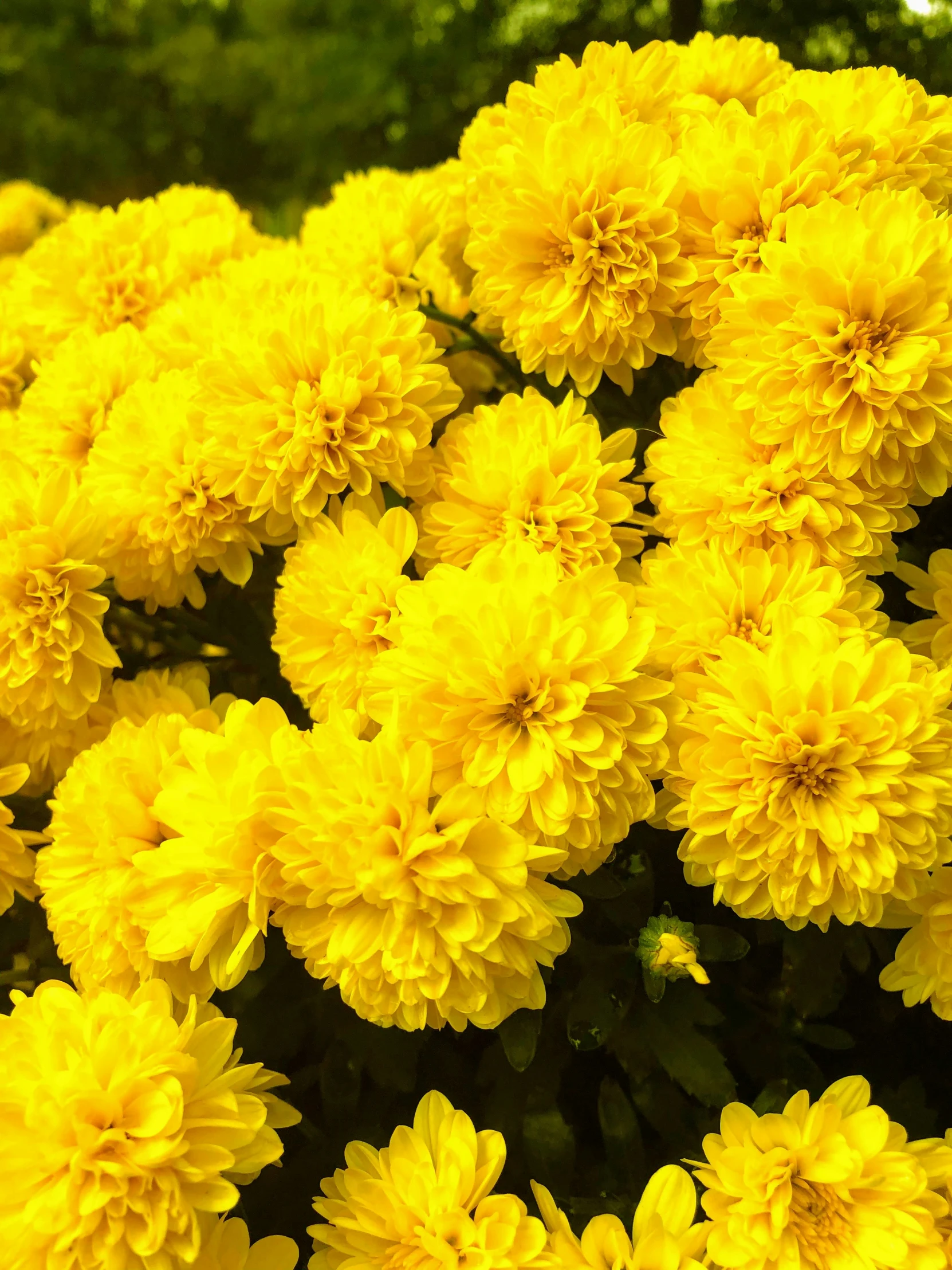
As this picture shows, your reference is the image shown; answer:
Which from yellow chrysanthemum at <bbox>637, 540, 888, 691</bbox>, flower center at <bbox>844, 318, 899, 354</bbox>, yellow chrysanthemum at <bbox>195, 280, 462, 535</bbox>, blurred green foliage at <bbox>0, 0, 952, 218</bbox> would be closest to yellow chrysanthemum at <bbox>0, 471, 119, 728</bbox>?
yellow chrysanthemum at <bbox>195, 280, 462, 535</bbox>

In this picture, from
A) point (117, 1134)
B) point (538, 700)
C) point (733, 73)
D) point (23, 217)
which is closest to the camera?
point (117, 1134)

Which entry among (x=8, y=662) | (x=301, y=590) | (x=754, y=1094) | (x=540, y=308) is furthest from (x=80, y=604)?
(x=754, y=1094)

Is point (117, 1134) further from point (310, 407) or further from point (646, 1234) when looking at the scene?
point (310, 407)

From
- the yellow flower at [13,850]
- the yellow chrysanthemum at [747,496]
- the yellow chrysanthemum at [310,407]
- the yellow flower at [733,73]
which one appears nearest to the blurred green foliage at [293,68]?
the yellow flower at [733,73]

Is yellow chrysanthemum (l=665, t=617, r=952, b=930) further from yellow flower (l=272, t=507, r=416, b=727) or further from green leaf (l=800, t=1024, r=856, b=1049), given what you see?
yellow flower (l=272, t=507, r=416, b=727)

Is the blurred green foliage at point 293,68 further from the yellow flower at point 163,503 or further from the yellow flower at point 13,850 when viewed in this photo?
the yellow flower at point 13,850

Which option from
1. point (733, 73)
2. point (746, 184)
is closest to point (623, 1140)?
point (746, 184)
